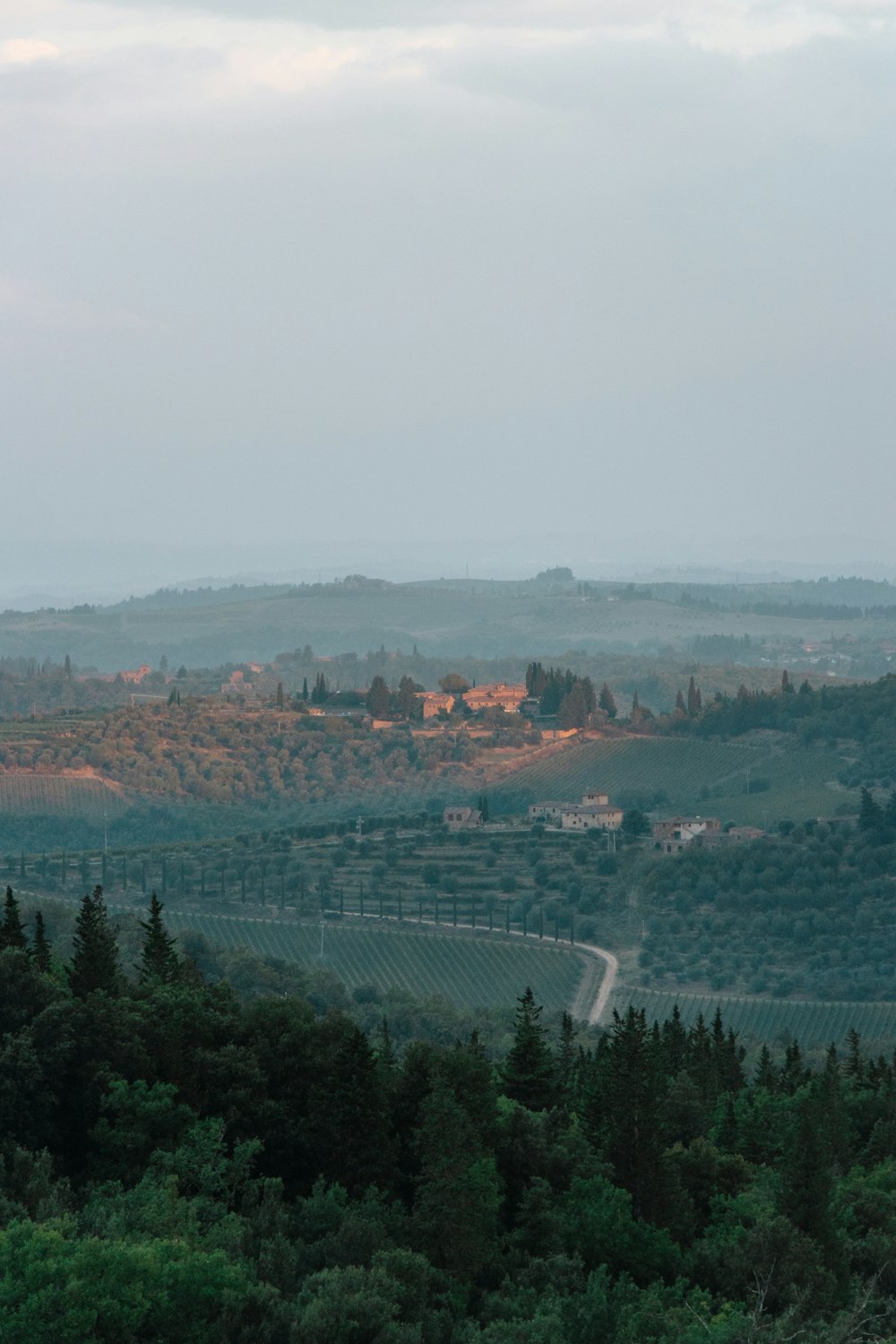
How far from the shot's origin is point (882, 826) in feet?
244

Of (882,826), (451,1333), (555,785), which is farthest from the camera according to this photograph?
(555,785)

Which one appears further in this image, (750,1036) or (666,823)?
(666,823)

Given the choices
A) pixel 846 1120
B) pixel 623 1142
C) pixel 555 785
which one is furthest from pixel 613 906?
pixel 623 1142

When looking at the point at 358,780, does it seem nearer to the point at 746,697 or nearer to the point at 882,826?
the point at 746,697

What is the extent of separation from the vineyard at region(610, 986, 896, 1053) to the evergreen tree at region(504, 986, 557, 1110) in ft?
90.9

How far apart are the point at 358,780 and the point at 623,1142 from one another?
8141 centimetres

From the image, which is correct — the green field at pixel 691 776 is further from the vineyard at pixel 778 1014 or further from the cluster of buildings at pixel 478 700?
the vineyard at pixel 778 1014

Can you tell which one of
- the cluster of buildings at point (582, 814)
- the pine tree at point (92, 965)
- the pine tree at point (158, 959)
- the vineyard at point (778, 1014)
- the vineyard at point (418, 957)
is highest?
the pine tree at point (92, 965)

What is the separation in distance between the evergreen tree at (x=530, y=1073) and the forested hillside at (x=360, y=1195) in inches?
1.5

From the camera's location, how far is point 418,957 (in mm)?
63812

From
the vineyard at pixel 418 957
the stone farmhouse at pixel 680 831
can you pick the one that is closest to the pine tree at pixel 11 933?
the vineyard at pixel 418 957

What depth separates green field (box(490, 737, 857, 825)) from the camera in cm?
8756

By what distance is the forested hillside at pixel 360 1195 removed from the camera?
16688mm

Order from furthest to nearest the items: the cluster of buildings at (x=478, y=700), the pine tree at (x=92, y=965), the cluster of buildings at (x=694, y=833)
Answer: the cluster of buildings at (x=478, y=700) < the cluster of buildings at (x=694, y=833) < the pine tree at (x=92, y=965)
